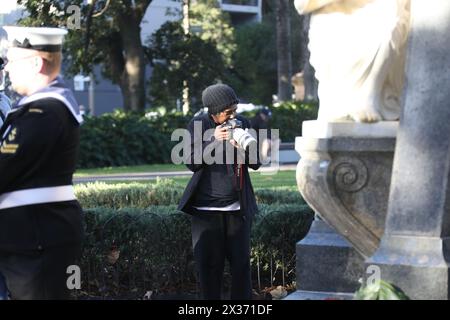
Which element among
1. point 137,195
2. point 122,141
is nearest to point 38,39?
point 137,195

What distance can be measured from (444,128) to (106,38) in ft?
88.6

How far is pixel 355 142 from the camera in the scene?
18.3 ft

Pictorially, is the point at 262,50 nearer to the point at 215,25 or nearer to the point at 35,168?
the point at 215,25

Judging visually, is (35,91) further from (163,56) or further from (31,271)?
(163,56)

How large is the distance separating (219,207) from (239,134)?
598mm

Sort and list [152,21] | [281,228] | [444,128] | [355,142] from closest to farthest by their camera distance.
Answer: [444,128]
[355,142]
[281,228]
[152,21]

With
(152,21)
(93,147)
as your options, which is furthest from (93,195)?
(152,21)

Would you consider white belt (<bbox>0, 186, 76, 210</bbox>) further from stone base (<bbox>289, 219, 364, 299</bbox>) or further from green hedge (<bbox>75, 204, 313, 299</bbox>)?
green hedge (<bbox>75, 204, 313, 299</bbox>)

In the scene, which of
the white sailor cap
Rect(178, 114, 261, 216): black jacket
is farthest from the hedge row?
the white sailor cap

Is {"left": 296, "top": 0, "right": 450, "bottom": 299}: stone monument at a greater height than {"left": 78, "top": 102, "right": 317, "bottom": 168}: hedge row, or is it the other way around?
{"left": 296, "top": 0, "right": 450, "bottom": 299}: stone monument

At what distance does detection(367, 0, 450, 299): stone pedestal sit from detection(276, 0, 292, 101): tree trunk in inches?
1126

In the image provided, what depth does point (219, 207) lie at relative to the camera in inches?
274

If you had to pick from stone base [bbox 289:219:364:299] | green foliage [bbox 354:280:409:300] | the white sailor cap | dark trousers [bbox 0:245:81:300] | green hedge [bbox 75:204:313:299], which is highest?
the white sailor cap

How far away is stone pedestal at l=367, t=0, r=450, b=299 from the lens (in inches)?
200
